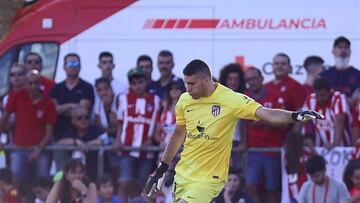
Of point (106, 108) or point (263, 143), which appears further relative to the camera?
point (106, 108)

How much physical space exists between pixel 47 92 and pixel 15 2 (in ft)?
11.8

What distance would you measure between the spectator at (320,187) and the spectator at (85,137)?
2780 millimetres

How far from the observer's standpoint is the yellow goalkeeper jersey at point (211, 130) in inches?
526

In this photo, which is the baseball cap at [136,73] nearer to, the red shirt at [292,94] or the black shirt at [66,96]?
the black shirt at [66,96]

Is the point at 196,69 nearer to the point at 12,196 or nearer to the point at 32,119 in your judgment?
the point at 32,119

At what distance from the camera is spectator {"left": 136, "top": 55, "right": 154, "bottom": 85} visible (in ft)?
58.0

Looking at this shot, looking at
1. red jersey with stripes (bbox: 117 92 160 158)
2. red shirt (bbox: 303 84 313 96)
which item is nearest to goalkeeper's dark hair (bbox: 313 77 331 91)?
red shirt (bbox: 303 84 313 96)

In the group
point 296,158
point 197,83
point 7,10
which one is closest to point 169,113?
point 296,158

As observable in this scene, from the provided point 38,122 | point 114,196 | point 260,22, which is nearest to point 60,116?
point 38,122

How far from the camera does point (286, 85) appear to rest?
1703 cm

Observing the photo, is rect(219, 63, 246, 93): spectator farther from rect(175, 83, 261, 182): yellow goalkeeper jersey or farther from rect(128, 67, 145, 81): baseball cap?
rect(175, 83, 261, 182): yellow goalkeeper jersey

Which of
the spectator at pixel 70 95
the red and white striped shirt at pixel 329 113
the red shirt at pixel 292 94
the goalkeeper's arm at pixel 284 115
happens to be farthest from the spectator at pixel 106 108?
the goalkeeper's arm at pixel 284 115

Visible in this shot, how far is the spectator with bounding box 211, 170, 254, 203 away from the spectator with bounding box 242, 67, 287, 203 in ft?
0.73

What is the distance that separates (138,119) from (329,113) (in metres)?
2.43
